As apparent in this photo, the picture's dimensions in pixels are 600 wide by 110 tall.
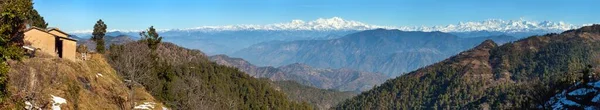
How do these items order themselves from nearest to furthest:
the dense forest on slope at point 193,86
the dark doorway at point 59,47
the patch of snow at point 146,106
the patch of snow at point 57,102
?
the patch of snow at point 57,102, the dark doorway at point 59,47, the patch of snow at point 146,106, the dense forest on slope at point 193,86

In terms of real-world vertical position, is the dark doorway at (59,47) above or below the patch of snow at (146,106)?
above

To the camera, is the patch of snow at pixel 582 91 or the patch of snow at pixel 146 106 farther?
the patch of snow at pixel 582 91

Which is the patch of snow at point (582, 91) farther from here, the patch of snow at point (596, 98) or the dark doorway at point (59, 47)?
the dark doorway at point (59, 47)

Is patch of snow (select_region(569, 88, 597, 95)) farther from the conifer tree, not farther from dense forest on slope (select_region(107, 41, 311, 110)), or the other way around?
the conifer tree

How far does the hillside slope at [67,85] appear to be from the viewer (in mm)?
34281

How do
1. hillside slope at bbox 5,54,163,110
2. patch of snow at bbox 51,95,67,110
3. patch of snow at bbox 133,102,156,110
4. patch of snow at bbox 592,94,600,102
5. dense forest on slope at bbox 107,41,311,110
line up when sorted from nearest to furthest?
hillside slope at bbox 5,54,163,110, patch of snow at bbox 51,95,67,110, patch of snow at bbox 133,102,156,110, patch of snow at bbox 592,94,600,102, dense forest on slope at bbox 107,41,311,110

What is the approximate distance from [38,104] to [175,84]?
6312 cm

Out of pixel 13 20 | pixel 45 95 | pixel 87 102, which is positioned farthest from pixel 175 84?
pixel 13 20

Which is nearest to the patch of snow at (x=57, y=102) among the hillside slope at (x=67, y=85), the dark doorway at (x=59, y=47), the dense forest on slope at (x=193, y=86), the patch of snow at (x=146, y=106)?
the hillside slope at (x=67, y=85)

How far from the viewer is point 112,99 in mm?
57812

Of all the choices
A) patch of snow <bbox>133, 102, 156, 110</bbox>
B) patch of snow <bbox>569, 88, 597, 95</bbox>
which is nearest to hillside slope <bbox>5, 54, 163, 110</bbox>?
patch of snow <bbox>133, 102, 156, 110</bbox>

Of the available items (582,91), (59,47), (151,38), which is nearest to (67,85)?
(59,47)

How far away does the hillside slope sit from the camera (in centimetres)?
3428

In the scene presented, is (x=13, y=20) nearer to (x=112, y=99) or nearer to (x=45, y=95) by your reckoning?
(x=45, y=95)
